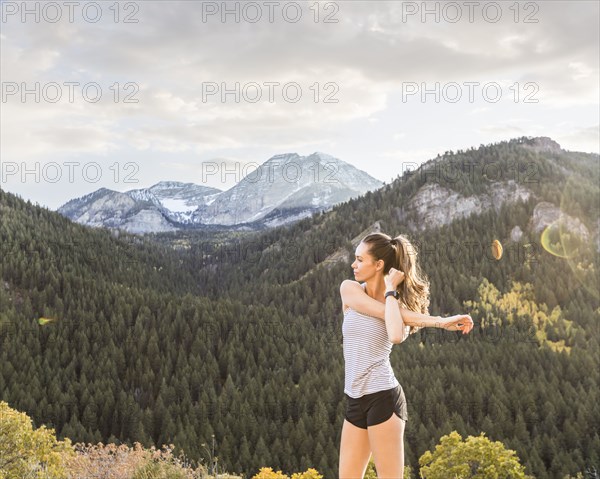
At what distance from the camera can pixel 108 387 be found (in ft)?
427

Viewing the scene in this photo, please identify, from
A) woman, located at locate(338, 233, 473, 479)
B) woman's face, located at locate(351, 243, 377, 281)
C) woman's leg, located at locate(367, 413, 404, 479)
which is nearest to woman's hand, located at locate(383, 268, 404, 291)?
woman, located at locate(338, 233, 473, 479)

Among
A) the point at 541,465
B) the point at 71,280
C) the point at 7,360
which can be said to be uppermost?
the point at 71,280

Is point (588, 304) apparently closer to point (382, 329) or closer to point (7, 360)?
point (7, 360)

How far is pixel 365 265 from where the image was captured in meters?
9.17

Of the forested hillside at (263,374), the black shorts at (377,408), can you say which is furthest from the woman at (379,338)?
the forested hillside at (263,374)

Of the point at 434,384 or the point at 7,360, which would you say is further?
the point at 7,360

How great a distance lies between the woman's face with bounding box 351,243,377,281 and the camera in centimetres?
918

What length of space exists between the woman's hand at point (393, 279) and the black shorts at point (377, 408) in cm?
158

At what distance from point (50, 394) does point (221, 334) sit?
48.8 m

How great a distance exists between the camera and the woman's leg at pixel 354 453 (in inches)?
341

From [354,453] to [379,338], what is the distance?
6.01ft

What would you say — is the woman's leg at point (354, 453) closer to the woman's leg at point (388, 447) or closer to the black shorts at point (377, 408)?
the black shorts at point (377, 408)

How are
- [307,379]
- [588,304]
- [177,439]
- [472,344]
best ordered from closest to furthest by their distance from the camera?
1. [177,439]
2. [307,379]
3. [472,344]
4. [588,304]

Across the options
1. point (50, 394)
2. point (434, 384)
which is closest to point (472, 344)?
point (434, 384)
